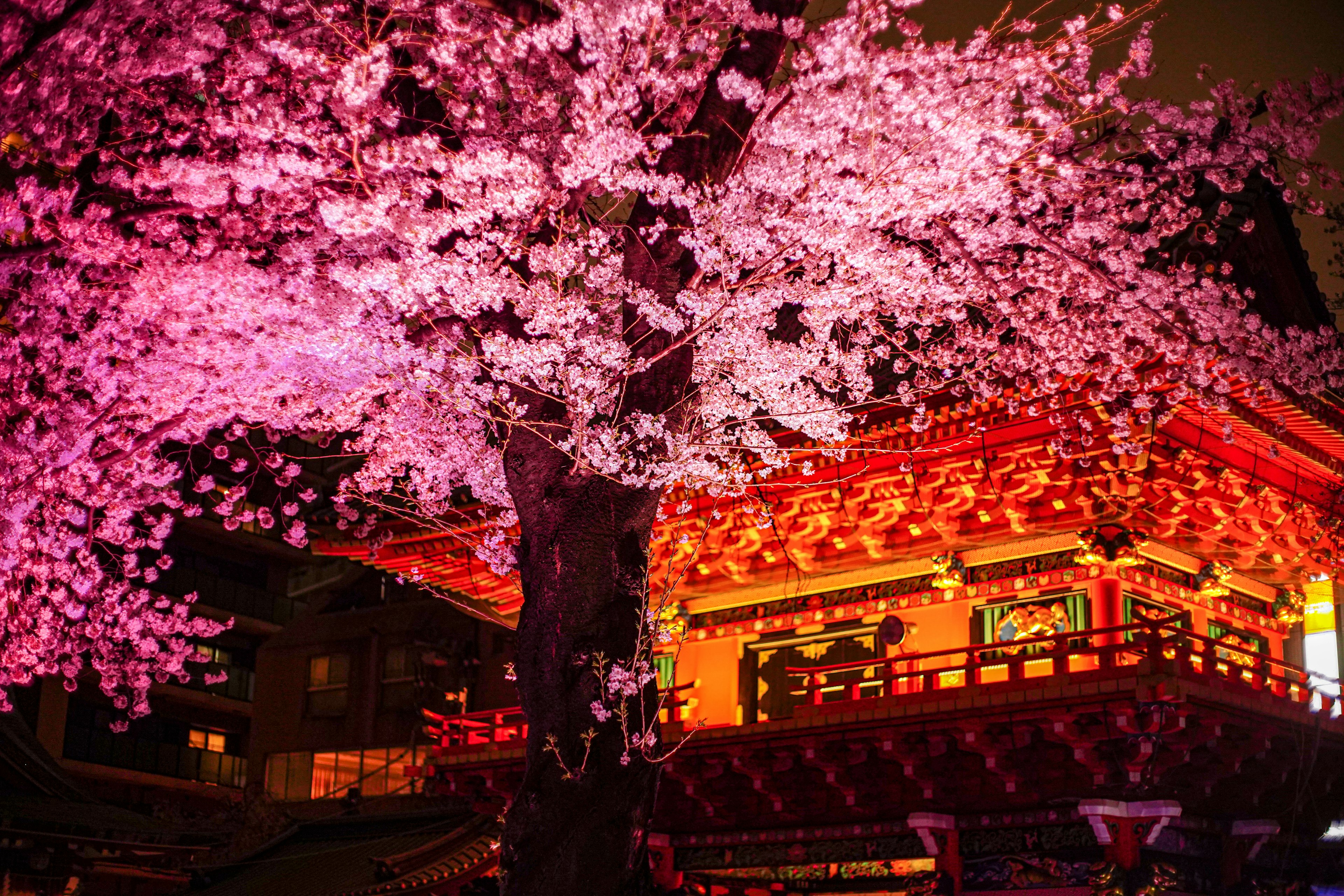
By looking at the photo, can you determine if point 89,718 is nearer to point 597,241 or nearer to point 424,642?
point 424,642

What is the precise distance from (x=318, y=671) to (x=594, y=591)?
30.4 meters

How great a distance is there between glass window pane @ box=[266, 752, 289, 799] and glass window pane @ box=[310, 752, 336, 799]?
1062 millimetres

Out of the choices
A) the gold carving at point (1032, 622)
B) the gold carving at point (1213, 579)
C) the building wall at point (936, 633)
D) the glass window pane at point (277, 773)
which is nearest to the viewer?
the building wall at point (936, 633)

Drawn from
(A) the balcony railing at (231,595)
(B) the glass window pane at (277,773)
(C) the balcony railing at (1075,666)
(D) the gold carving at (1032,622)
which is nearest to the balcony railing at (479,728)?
(C) the balcony railing at (1075,666)

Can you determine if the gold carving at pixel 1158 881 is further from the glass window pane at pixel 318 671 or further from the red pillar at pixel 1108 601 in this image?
the glass window pane at pixel 318 671

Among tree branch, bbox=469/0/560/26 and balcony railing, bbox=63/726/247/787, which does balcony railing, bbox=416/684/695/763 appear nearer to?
tree branch, bbox=469/0/560/26

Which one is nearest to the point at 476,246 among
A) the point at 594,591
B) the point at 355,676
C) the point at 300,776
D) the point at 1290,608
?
the point at 594,591

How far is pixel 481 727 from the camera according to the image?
16734 mm

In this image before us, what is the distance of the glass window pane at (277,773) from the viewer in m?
35.8

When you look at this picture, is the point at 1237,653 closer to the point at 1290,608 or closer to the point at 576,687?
the point at 1290,608

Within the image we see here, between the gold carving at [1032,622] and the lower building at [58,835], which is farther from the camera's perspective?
the lower building at [58,835]

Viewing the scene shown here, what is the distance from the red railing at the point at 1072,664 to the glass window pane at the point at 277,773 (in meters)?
25.1

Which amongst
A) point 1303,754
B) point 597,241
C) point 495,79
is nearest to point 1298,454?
point 1303,754

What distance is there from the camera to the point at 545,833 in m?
7.35
